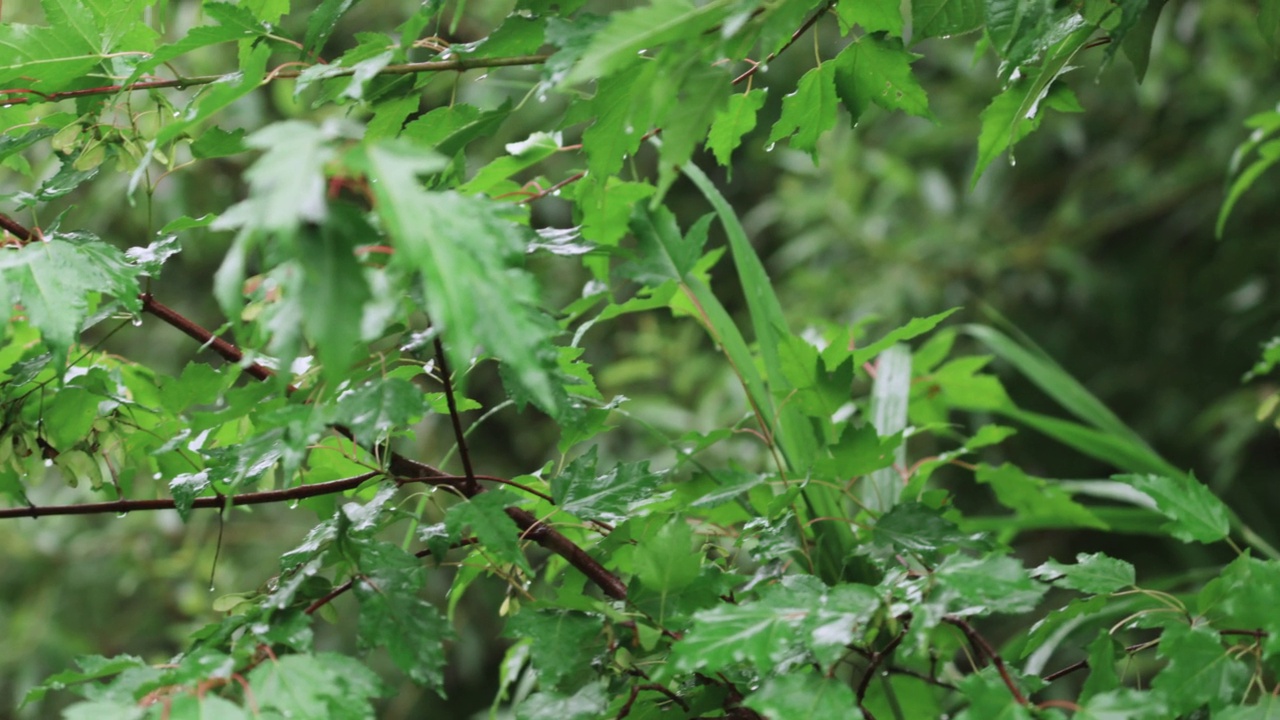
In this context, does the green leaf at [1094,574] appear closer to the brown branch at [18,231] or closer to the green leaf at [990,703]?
the green leaf at [990,703]

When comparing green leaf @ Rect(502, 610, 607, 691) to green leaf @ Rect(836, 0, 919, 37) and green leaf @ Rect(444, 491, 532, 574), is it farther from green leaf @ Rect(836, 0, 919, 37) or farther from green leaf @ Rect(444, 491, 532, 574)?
green leaf @ Rect(836, 0, 919, 37)

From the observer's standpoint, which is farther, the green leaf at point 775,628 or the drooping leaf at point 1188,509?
the drooping leaf at point 1188,509

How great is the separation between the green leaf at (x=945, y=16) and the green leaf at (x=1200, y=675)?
0.29 m

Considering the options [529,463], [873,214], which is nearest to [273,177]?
[873,214]

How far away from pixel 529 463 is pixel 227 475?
1740 millimetres

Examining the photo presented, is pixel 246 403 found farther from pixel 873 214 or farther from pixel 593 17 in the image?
pixel 873 214

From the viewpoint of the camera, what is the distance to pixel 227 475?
19.8 inches

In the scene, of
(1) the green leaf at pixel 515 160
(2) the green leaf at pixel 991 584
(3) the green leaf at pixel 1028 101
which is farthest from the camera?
(1) the green leaf at pixel 515 160

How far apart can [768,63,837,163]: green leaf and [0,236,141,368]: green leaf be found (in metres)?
0.32

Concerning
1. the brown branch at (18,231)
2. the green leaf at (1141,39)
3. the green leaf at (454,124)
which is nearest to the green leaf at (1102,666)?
the green leaf at (1141,39)

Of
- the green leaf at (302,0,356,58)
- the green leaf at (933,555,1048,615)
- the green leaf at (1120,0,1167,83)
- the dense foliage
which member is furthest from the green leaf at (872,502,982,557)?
the green leaf at (302,0,356,58)

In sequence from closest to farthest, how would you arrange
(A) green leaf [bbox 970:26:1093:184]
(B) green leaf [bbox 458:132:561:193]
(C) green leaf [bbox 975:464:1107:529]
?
1. (A) green leaf [bbox 970:26:1093:184]
2. (B) green leaf [bbox 458:132:561:193]
3. (C) green leaf [bbox 975:464:1107:529]

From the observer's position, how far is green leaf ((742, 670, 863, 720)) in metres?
0.41

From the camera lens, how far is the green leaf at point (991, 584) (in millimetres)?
410
